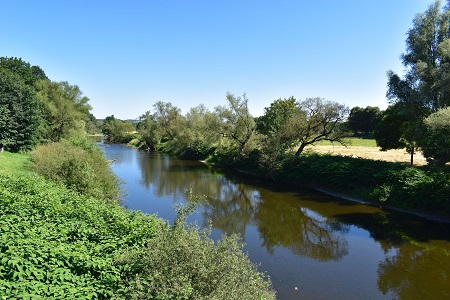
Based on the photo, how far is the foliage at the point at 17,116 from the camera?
2916 cm

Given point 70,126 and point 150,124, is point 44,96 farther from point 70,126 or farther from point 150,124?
point 150,124

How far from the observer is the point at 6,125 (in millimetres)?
29062

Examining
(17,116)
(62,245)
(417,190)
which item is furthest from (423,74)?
(17,116)

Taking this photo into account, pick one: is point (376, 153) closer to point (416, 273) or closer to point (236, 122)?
point (236, 122)

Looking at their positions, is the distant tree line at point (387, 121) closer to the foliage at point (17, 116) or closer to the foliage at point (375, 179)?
the foliage at point (375, 179)

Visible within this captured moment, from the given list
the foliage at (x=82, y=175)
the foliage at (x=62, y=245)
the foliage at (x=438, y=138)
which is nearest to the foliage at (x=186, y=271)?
the foliage at (x=62, y=245)

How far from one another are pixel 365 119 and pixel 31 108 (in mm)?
72315

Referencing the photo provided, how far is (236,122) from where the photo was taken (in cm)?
4362

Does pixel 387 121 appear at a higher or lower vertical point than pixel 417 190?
higher

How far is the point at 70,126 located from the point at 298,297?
140 ft

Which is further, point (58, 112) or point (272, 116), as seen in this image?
point (272, 116)

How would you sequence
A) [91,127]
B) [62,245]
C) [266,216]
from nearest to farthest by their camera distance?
1. [62,245]
2. [266,216]
3. [91,127]

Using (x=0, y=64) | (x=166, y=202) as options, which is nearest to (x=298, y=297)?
(x=166, y=202)

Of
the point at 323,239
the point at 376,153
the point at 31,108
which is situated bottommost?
the point at 323,239
